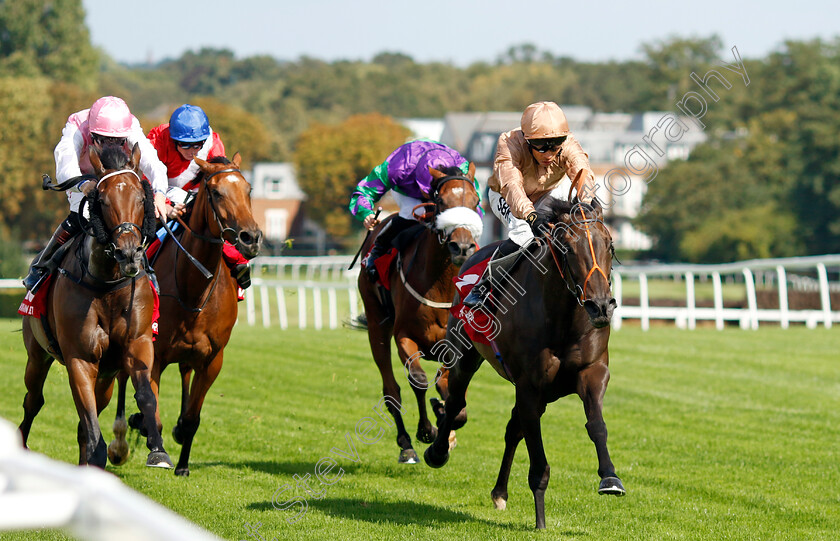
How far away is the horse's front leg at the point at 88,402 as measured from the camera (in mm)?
5329

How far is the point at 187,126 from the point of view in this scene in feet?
23.7

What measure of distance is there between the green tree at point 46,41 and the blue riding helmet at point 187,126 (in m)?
55.3

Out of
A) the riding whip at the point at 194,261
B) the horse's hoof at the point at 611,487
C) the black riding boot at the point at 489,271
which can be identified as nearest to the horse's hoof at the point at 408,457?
the black riding boot at the point at 489,271

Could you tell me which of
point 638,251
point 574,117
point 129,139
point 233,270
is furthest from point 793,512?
point 574,117

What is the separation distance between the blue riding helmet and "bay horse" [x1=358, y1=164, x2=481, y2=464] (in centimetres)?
160

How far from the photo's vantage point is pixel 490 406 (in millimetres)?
10367

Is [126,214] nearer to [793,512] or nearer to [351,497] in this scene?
[351,497]

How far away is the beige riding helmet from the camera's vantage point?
A: 6.00 metres

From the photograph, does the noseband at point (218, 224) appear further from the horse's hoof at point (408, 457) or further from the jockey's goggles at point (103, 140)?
→ the horse's hoof at point (408, 457)

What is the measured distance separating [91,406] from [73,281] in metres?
0.70

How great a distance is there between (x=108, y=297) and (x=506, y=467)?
2428 millimetres

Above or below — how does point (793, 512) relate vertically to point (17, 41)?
below

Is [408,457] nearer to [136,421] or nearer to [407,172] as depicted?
[136,421]

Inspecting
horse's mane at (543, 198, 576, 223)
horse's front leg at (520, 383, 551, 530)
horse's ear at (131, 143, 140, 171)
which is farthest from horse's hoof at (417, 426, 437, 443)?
horse's ear at (131, 143, 140, 171)
